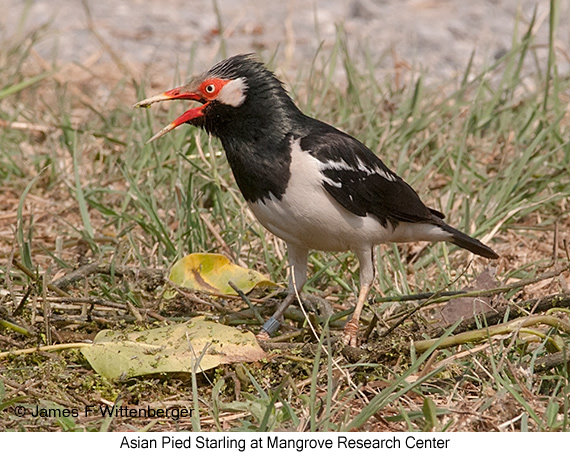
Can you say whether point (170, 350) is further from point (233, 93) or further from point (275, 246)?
point (275, 246)

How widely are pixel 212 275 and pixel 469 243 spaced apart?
1216 millimetres

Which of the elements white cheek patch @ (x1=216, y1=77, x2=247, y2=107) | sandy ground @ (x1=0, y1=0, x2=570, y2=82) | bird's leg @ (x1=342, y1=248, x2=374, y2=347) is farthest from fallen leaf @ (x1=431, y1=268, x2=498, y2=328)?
A: sandy ground @ (x1=0, y1=0, x2=570, y2=82)

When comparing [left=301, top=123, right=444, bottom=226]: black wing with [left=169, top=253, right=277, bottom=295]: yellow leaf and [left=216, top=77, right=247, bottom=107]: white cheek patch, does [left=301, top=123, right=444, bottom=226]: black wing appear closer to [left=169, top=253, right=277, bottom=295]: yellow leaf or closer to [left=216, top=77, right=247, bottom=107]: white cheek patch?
[left=216, top=77, right=247, bottom=107]: white cheek patch

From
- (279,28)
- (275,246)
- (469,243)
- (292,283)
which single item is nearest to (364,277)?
(292,283)

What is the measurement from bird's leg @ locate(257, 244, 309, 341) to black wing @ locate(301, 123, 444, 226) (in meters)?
0.37

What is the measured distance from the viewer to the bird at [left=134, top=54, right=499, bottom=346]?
3676 millimetres

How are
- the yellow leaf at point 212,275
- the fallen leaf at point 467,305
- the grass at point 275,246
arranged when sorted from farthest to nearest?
1. the yellow leaf at point 212,275
2. the fallen leaf at point 467,305
3. the grass at point 275,246

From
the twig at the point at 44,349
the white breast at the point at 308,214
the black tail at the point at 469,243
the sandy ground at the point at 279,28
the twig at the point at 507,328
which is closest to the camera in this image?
the twig at the point at 507,328

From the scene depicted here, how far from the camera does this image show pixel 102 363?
3.35 meters

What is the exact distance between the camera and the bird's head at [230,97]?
3854 millimetres

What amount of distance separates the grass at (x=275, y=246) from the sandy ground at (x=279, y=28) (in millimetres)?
749

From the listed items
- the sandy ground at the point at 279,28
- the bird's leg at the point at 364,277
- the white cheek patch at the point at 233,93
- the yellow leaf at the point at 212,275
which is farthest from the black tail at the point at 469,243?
the sandy ground at the point at 279,28

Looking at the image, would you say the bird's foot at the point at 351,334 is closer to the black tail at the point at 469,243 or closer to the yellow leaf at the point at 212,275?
the yellow leaf at the point at 212,275

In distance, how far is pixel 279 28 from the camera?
8953 millimetres
